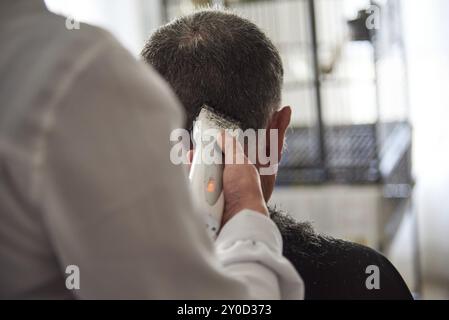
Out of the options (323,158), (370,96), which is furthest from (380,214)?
(370,96)

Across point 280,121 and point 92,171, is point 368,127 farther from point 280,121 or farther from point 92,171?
point 92,171

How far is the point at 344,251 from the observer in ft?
4.29

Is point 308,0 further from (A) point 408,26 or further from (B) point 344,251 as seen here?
(B) point 344,251

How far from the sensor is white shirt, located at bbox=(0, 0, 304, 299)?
21.3 inches

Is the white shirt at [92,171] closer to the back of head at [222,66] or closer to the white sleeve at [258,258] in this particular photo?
the white sleeve at [258,258]

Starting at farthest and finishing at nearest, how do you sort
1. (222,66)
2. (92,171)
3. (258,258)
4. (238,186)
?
(222,66) < (238,186) < (258,258) < (92,171)

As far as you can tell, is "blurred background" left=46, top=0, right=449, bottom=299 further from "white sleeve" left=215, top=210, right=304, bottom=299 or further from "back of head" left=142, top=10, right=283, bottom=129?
"white sleeve" left=215, top=210, right=304, bottom=299

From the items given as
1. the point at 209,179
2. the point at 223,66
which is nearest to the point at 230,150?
the point at 209,179

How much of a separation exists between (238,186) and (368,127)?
12.7 ft

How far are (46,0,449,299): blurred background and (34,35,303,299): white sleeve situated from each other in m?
3.27

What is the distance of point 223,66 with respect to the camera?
47.2 inches

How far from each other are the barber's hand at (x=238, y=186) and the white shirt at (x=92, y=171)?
0.23m

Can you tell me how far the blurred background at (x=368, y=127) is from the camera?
3979 mm

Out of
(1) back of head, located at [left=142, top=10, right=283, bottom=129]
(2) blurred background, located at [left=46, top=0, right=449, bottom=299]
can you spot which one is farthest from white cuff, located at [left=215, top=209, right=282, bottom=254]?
(2) blurred background, located at [left=46, top=0, right=449, bottom=299]
